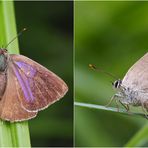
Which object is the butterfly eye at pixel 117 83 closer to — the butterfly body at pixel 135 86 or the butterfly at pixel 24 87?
the butterfly body at pixel 135 86

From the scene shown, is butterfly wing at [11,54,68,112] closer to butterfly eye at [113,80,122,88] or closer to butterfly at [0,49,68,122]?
butterfly at [0,49,68,122]

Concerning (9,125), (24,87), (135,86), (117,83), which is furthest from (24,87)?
(135,86)

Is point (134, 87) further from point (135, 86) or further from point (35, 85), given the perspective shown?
point (35, 85)

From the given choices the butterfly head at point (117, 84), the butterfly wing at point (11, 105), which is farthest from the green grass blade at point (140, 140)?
the butterfly wing at point (11, 105)

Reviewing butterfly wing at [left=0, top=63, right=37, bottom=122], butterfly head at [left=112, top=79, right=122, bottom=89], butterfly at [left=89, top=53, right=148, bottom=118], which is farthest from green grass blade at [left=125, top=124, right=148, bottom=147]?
butterfly wing at [left=0, top=63, right=37, bottom=122]

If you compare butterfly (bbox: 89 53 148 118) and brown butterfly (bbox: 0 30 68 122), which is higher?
brown butterfly (bbox: 0 30 68 122)

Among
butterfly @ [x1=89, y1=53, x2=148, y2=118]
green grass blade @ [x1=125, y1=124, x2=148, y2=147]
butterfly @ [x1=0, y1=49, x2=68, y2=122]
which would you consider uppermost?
butterfly @ [x1=0, y1=49, x2=68, y2=122]

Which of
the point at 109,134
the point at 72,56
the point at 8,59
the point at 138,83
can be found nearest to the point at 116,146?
the point at 109,134
